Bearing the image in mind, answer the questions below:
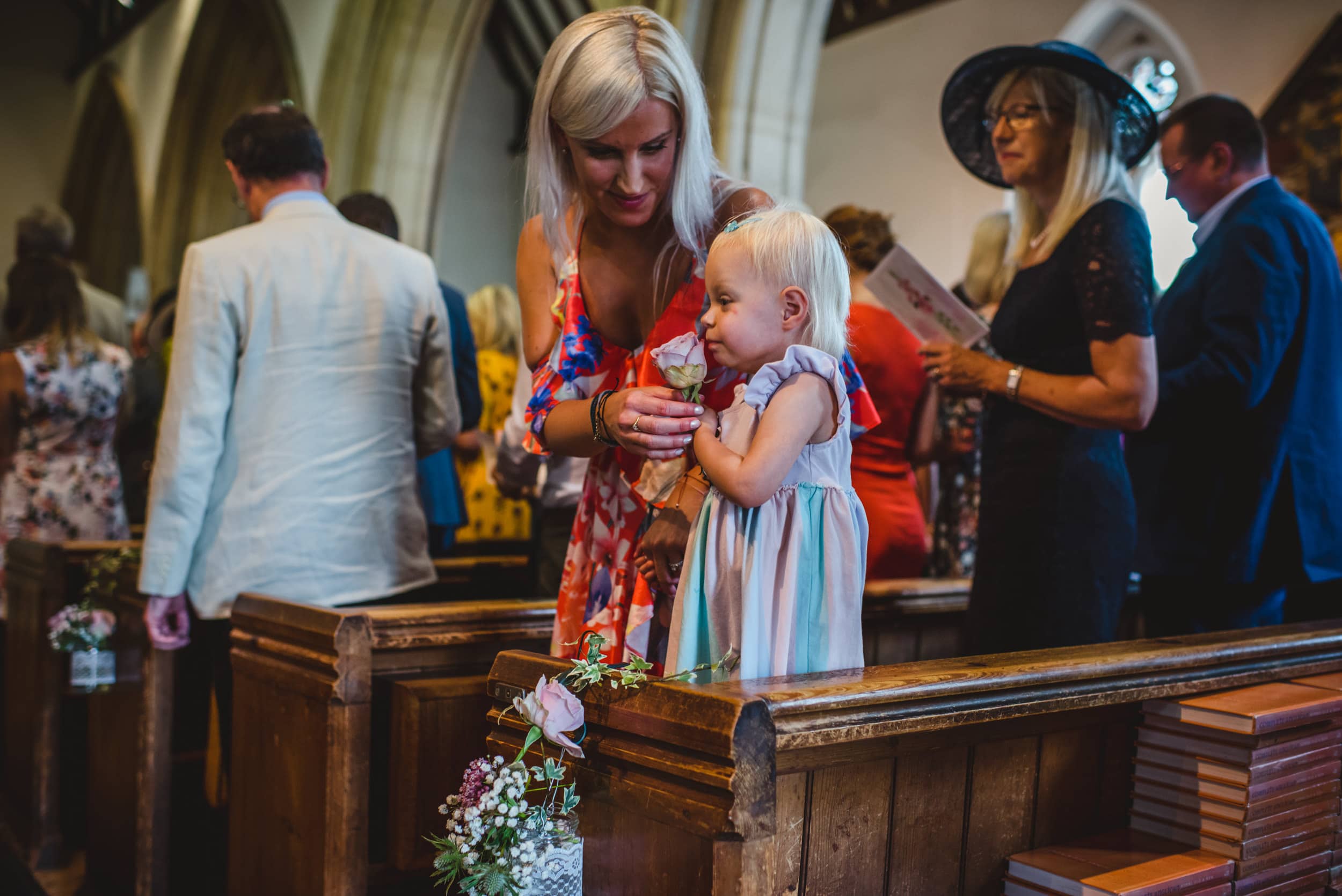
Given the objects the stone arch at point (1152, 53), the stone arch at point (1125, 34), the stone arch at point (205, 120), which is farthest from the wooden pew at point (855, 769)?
the stone arch at point (205, 120)

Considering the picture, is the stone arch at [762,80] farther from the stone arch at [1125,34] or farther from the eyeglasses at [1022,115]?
the stone arch at [1125,34]

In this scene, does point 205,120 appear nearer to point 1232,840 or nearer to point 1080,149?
point 1080,149

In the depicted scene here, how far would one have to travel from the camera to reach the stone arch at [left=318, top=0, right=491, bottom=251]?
24.5 feet

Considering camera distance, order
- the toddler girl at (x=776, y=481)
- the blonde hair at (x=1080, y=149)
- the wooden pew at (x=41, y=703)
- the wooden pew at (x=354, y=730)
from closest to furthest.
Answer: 1. the toddler girl at (x=776, y=481)
2. the wooden pew at (x=354, y=730)
3. the blonde hair at (x=1080, y=149)
4. the wooden pew at (x=41, y=703)

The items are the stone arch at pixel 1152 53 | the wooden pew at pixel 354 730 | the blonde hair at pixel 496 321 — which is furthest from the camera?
the stone arch at pixel 1152 53

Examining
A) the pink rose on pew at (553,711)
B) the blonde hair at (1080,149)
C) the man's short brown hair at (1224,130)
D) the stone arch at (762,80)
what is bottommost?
the pink rose on pew at (553,711)

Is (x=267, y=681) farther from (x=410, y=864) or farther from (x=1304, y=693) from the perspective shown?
(x=1304, y=693)

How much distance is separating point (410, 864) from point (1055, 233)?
1.50m

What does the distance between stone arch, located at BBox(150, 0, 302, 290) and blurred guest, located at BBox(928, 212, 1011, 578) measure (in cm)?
810

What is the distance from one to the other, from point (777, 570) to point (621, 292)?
1.58ft

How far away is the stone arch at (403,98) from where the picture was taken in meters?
7.47

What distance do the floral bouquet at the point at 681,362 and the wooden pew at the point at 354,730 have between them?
2.61 feet

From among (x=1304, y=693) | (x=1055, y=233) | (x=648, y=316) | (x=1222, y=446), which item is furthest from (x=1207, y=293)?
(x=648, y=316)

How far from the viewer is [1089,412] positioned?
182 cm
